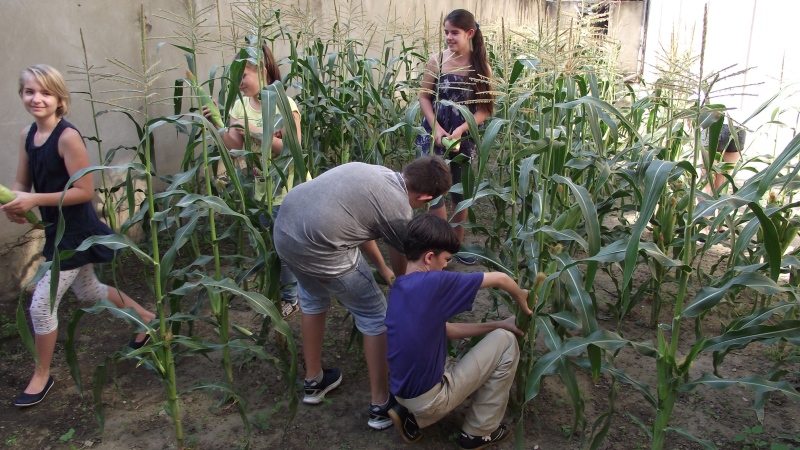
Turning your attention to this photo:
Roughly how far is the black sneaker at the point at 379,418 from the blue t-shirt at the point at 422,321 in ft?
0.95

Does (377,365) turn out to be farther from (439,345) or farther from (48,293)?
(48,293)

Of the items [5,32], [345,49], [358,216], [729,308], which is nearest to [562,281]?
[358,216]

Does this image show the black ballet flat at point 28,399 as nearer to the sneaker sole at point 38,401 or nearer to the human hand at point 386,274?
the sneaker sole at point 38,401

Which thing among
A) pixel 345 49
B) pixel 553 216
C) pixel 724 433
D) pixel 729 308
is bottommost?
pixel 724 433

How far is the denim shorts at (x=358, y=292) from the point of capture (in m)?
2.62

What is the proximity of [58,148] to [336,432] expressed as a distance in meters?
1.81

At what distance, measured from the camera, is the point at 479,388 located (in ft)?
8.41

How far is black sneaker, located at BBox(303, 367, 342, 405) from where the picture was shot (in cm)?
289

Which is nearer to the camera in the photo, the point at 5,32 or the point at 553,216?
the point at 553,216

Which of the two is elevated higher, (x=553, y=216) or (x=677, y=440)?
(x=553, y=216)

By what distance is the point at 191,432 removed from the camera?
8.86ft

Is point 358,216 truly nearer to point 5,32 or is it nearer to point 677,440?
point 677,440

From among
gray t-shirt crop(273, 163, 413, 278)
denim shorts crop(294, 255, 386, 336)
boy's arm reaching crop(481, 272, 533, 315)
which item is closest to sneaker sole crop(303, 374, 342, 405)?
denim shorts crop(294, 255, 386, 336)

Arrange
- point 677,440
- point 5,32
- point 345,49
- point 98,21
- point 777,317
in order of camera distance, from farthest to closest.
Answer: point 345,49 → point 98,21 → point 777,317 → point 5,32 → point 677,440
